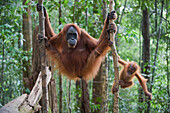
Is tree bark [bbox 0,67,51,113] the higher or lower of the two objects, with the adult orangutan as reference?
lower

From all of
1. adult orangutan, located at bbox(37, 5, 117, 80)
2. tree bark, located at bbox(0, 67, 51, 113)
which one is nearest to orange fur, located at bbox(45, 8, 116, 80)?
adult orangutan, located at bbox(37, 5, 117, 80)

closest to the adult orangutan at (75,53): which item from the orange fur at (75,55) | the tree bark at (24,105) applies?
the orange fur at (75,55)

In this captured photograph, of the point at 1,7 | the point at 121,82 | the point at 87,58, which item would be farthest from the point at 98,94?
the point at 1,7

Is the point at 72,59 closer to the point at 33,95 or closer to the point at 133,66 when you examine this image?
the point at 33,95

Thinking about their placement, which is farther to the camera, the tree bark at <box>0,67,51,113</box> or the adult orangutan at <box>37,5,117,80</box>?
the adult orangutan at <box>37,5,117,80</box>

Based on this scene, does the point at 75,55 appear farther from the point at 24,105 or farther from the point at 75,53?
the point at 24,105

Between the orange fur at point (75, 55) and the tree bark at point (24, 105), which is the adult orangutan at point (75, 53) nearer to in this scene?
the orange fur at point (75, 55)

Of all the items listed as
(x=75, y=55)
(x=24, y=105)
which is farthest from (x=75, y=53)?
(x=24, y=105)

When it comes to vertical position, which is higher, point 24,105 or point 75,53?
point 75,53

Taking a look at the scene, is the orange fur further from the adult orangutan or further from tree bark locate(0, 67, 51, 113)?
tree bark locate(0, 67, 51, 113)

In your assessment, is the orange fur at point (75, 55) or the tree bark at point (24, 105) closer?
the tree bark at point (24, 105)

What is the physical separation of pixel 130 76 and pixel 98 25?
2.02 m

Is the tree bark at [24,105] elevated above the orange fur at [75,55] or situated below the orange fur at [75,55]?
below

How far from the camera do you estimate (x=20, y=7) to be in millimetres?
4516
